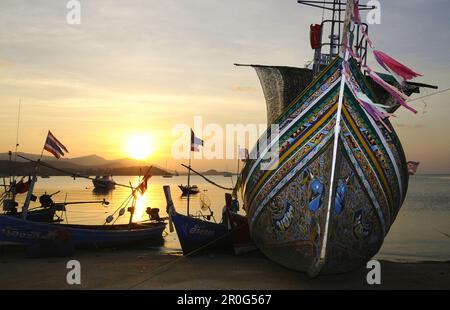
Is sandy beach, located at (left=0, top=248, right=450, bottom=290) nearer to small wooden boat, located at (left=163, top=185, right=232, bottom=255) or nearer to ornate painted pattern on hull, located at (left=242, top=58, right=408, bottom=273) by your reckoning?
small wooden boat, located at (left=163, top=185, right=232, bottom=255)

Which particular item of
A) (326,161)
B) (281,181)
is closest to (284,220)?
(281,181)

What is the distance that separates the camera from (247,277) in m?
12.8

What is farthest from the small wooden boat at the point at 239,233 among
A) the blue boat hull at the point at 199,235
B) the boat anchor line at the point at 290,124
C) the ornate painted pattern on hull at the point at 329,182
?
the ornate painted pattern on hull at the point at 329,182

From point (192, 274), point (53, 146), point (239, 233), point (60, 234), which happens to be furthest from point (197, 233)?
point (53, 146)

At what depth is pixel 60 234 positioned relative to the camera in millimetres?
16422

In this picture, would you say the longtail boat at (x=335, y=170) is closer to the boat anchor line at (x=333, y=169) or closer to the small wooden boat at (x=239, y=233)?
the boat anchor line at (x=333, y=169)

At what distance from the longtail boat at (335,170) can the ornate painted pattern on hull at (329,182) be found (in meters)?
0.03

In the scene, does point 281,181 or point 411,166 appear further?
point 411,166

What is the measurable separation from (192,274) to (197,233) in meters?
4.09

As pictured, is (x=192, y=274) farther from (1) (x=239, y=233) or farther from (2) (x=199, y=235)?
(1) (x=239, y=233)

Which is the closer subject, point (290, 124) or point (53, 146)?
point (290, 124)

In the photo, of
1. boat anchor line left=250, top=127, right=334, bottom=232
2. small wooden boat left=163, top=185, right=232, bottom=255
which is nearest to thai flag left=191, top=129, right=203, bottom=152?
small wooden boat left=163, top=185, right=232, bottom=255

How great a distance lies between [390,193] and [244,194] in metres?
4.89
